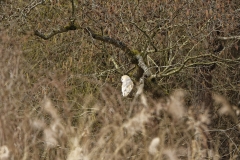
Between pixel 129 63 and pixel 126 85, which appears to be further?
pixel 129 63

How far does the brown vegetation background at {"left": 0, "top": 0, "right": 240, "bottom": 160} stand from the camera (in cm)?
605

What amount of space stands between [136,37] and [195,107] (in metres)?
1.59

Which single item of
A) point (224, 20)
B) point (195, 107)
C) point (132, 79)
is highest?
point (224, 20)

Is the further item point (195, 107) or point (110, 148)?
point (195, 107)

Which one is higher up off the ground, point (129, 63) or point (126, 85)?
point (126, 85)

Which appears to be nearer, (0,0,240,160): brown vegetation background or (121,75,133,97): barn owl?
(0,0,240,160): brown vegetation background

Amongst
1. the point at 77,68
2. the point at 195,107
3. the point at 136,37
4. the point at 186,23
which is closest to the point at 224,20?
the point at 186,23

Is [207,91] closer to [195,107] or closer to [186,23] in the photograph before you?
[195,107]

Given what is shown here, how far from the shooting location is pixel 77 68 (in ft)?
30.8

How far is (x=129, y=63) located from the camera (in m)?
8.43

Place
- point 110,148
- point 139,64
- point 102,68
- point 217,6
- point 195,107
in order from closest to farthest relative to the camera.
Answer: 1. point 110,148
2. point 217,6
3. point 139,64
4. point 195,107
5. point 102,68

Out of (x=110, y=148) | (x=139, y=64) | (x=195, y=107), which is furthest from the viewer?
(x=195, y=107)

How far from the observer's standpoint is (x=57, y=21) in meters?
8.00

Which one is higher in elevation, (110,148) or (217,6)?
(217,6)
